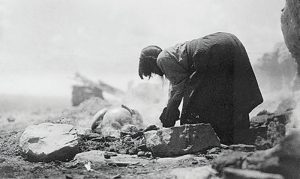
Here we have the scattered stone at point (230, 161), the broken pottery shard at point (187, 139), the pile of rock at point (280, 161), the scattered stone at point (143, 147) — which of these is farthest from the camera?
the scattered stone at point (143, 147)

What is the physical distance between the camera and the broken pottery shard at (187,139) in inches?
220

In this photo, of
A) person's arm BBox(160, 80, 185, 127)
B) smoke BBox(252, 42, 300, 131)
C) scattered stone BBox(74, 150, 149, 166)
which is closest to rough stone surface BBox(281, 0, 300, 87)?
person's arm BBox(160, 80, 185, 127)

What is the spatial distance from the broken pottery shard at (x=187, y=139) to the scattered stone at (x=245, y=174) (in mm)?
1945

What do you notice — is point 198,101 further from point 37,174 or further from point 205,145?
point 37,174

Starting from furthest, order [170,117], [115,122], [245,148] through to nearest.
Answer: [115,122] < [170,117] < [245,148]

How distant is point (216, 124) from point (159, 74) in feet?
3.99

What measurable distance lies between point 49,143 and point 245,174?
367 cm

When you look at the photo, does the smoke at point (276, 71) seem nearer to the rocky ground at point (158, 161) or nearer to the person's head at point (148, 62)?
the rocky ground at point (158, 161)

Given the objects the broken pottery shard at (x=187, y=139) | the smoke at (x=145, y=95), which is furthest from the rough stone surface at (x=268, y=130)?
the smoke at (x=145, y=95)

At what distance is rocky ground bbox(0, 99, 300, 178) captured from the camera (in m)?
3.40

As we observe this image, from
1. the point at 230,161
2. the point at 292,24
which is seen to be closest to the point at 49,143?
the point at 230,161

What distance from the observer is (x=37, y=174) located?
16.4 ft

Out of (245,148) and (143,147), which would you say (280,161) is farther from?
(143,147)

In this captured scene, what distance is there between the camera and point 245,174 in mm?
3279
